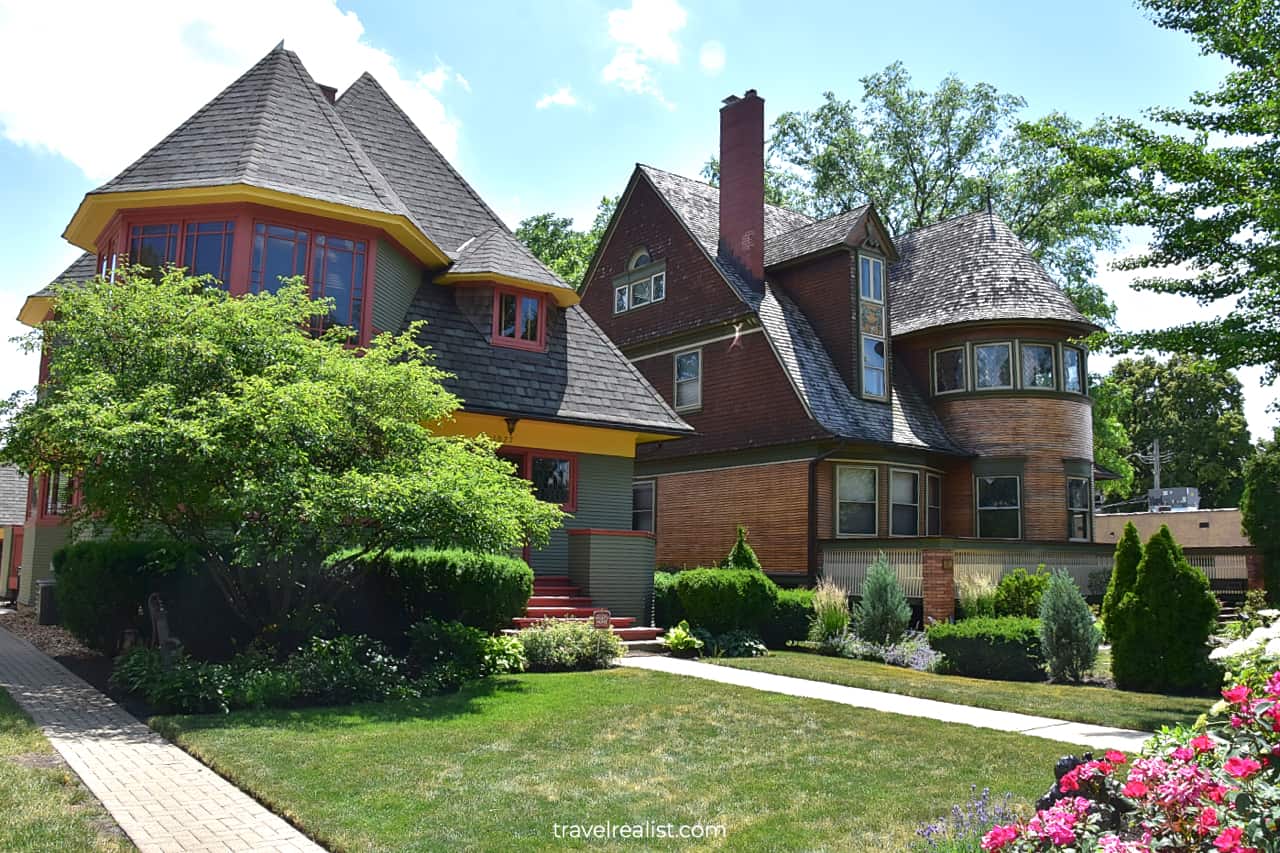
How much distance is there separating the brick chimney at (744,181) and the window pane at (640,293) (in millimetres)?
2422

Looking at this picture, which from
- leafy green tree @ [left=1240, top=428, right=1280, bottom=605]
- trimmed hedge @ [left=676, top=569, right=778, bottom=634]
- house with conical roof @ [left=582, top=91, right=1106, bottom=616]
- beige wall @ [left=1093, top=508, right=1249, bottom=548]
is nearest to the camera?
trimmed hedge @ [left=676, top=569, right=778, bottom=634]

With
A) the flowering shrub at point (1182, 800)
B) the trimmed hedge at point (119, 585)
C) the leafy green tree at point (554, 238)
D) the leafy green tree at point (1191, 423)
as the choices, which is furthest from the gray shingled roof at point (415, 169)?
the leafy green tree at point (1191, 423)

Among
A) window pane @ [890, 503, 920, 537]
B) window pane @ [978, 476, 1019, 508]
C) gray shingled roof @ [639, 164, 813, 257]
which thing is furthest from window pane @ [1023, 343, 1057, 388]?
gray shingled roof @ [639, 164, 813, 257]

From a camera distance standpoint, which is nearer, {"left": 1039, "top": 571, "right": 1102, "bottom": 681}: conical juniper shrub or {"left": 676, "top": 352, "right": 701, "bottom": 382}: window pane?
{"left": 1039, "top": 571, "right": 1102, "bottom": 681}: conical juniper shrub

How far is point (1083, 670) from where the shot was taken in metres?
13.9

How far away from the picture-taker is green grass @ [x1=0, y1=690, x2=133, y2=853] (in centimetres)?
545

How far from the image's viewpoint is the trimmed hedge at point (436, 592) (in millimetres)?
13188

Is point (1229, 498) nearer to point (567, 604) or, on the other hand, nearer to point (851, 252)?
point (851, 252)

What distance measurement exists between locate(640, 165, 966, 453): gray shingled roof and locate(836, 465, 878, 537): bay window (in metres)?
0.98

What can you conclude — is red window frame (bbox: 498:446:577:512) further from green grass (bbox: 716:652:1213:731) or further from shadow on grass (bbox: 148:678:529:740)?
shadow on grass (bbox: 148:678:529:740)

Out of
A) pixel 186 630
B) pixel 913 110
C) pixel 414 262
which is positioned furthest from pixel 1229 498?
pixel 186 630

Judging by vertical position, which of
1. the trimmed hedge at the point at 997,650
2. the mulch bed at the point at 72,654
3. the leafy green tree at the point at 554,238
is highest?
the leafy green tree at the point at 554,238

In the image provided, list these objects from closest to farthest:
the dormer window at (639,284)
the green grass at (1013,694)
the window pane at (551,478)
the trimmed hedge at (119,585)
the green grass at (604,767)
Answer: the green grass at (604,767) < the green grass at (1013,694) < the trimmed hedge at (119,585) < the window pane at (551,478) < the dormer window at (639,284)

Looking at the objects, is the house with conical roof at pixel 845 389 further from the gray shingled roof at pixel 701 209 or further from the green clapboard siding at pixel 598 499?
the green clapboard siding at pixel 598 499
